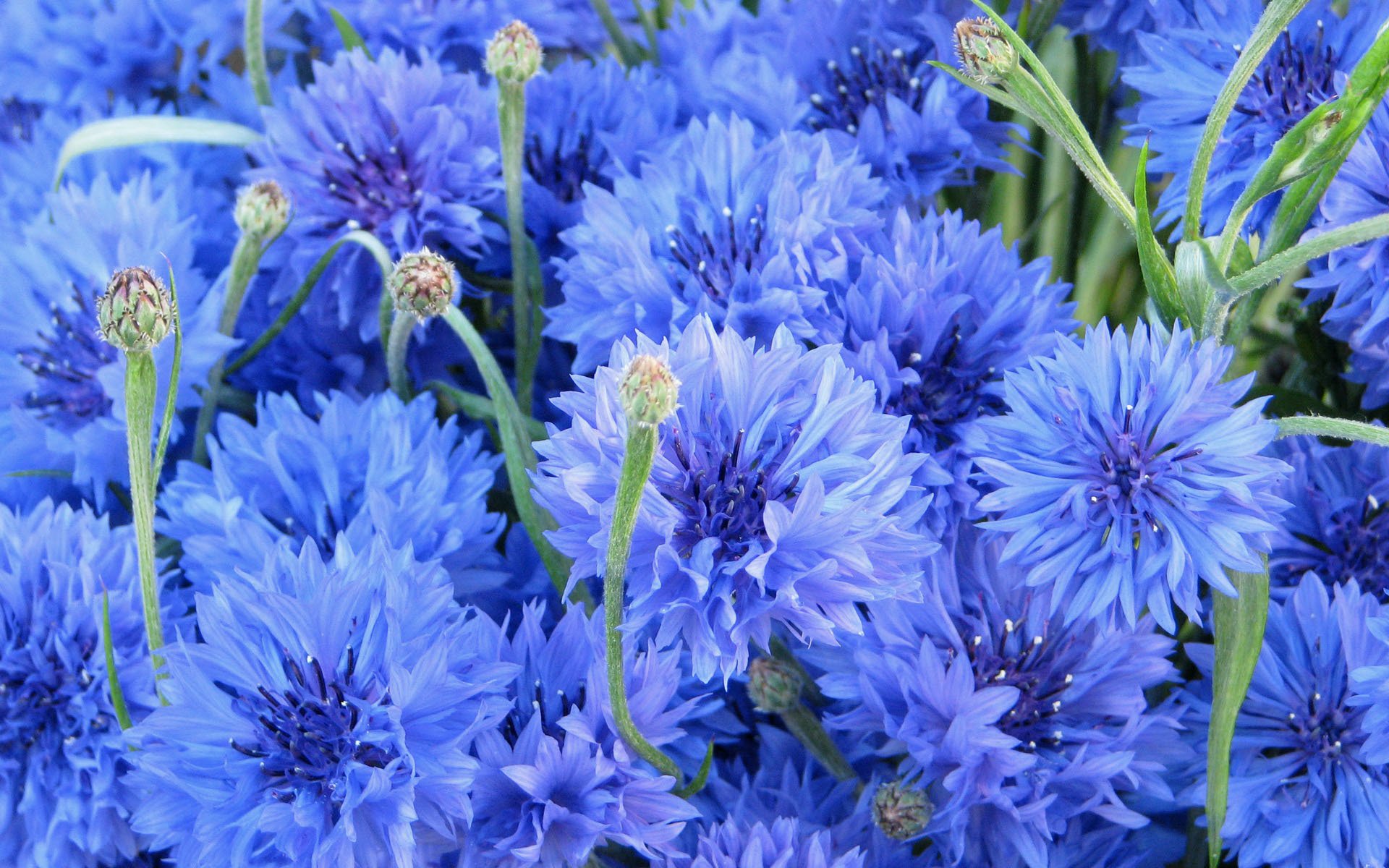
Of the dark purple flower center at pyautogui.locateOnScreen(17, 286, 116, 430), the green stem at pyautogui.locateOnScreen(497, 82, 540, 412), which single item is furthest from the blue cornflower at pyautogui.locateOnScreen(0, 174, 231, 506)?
the green stem at pyautogui.locateOnScreen(497, 82, 540, 412)

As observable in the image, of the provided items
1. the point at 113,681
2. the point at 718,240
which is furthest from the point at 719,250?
the point at 113,681

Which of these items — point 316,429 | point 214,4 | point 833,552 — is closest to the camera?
point 833,552

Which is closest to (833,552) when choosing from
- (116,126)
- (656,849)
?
(656,849)

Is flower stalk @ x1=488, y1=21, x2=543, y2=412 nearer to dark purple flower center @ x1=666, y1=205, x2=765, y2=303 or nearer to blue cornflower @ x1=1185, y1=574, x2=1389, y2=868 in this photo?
dark purple flower center @ x1=666, y1=205, x2=765, y2=303

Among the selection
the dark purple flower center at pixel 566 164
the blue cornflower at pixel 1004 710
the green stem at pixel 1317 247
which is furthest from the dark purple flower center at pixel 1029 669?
the dark purple flower center at pixel 566 164

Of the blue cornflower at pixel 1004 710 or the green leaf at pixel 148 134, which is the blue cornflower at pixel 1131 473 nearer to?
the blue cornflower at pixel 1004 710

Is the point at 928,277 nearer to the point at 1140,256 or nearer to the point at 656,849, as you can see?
the point at 1140,256
